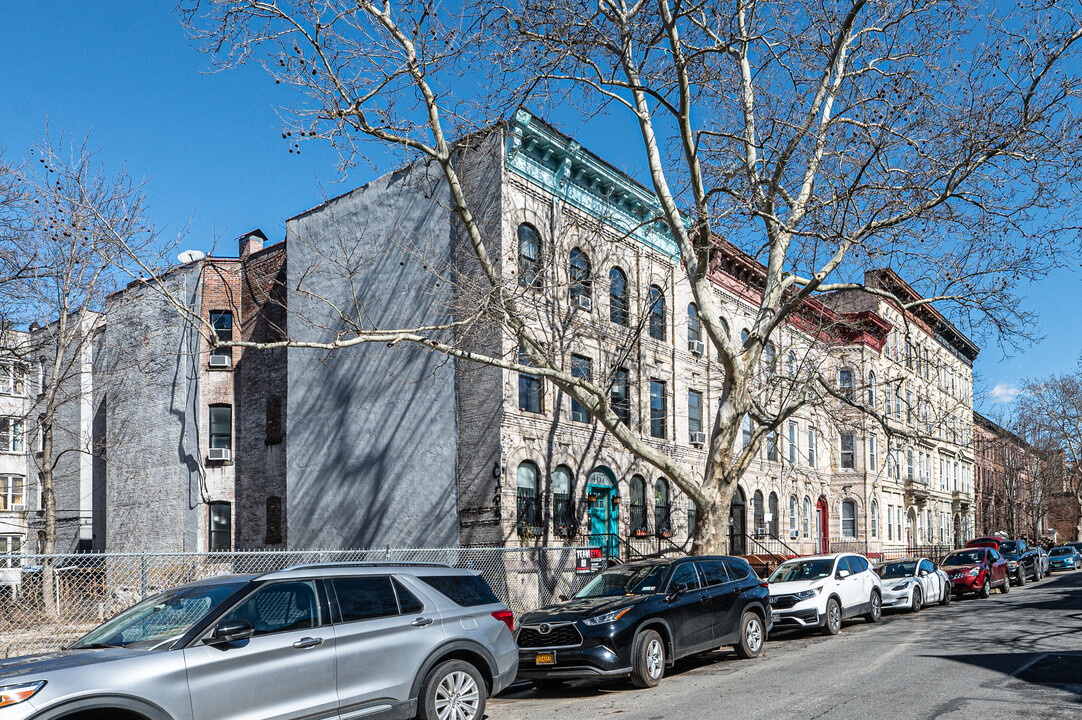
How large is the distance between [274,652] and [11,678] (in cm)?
192

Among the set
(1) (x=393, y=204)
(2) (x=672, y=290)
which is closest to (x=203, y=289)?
(1) (x=393, y=204)

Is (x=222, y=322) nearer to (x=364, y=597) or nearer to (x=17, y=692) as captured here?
(x=364, y=597)

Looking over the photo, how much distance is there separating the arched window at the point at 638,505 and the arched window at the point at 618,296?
15.3 ft

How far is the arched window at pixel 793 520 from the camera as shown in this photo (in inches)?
1400

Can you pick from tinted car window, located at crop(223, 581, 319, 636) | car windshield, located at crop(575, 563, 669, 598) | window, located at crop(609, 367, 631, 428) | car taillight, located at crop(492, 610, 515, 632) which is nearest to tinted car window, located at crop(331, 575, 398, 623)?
tinted car window, located at crop(223, 581, 319, 636)

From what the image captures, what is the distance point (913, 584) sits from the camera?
2212 cm

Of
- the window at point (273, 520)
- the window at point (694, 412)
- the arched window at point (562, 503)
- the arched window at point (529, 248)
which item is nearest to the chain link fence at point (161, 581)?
the arched window at point (562, 503)

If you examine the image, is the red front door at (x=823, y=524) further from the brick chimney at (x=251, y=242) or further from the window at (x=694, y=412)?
the brick chimney at (x=251, y=242)

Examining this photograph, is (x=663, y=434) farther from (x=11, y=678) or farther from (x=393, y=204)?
(x=11, y=678)

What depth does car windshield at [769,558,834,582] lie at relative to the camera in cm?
1786

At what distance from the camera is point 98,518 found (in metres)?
32.8

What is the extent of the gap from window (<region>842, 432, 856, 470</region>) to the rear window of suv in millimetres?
36683

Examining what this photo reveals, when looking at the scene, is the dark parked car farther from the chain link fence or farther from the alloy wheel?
the alloy wheel

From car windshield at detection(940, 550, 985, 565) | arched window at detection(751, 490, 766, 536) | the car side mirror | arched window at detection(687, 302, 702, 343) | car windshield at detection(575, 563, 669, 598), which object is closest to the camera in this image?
the car side mirror
